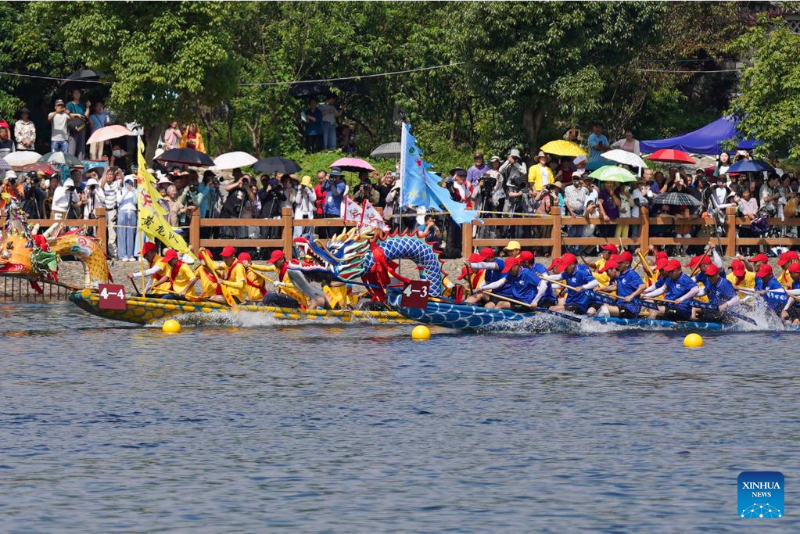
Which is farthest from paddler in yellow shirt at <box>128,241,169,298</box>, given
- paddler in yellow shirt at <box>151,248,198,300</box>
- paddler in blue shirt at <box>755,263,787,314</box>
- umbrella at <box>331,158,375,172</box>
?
paddler in blue shirt at <box>755,263,787,314</box>

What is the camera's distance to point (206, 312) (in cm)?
2573

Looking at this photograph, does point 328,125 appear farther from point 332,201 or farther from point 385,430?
point 385,430

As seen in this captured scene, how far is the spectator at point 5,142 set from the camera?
33625 mm

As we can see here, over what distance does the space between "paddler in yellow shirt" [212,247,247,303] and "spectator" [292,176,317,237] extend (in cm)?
499

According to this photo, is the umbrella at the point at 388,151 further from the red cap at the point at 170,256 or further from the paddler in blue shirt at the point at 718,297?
the paddler in blue shirt at the point at 718,297

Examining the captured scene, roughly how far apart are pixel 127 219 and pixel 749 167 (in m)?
13.5

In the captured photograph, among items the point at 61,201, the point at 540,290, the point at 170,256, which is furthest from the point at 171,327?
the point at 540,290

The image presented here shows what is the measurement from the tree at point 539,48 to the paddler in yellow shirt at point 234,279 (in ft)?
39.8

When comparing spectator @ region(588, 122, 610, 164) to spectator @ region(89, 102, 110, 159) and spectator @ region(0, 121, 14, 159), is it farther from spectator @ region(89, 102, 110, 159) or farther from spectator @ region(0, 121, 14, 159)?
spectator @ region(0, 121, 14, 159)

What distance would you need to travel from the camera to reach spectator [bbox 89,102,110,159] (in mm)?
34406

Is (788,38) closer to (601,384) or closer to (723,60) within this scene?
(723,60)

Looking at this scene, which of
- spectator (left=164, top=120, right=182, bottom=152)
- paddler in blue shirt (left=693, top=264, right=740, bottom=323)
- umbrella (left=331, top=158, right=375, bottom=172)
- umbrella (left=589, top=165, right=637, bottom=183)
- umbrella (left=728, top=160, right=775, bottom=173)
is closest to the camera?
paddler in blue shirt (left=693, top=264, right=740, bottom=323)

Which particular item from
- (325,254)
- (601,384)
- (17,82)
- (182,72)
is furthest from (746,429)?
(17,82)

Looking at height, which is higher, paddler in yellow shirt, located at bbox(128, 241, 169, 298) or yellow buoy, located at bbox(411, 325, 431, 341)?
paddler in yellow shirt, located at bbox(128, 241, 169, 298)
